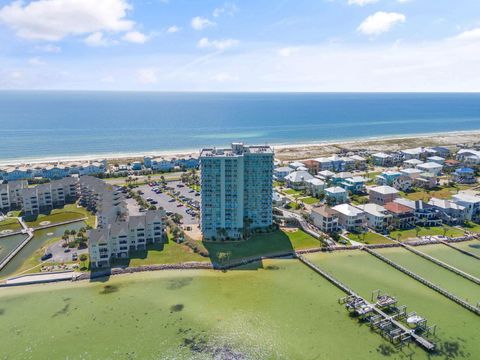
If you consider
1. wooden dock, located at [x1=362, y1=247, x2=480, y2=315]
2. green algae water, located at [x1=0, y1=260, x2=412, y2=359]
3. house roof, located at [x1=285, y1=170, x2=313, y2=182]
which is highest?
house roof, located at [x1=285, y1=170, x2=313, y2=182]

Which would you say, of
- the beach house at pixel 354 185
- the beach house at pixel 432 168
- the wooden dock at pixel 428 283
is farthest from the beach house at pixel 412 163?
the wooden dock at pixel 428 283

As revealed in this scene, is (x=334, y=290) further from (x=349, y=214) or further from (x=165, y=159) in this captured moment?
(x=165, y=159)

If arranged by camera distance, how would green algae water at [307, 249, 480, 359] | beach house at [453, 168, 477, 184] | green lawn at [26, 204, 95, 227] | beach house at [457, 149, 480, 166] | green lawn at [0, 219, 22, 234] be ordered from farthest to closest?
1. beach house at [457, 149, 480, 166]
2. beach house at [453, 168, 477, 184]
3. green lawn at [26, 204, 95, 227]
4. green lawn at [0, 219, 22, 234]
5. green algae water at [307, 249, 480, 359]

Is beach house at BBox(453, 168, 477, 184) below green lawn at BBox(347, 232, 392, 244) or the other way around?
the other way around

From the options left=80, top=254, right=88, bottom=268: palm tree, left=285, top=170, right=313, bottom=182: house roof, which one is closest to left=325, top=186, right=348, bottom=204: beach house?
left=285, top=170, right=313, bottom=182: house roof

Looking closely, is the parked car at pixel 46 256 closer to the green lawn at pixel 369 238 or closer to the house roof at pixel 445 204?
the green lawn at pixel 369 238

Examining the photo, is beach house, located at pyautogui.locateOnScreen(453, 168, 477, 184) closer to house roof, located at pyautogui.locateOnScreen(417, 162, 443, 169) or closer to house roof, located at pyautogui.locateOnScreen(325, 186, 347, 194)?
house roof, located at pyautogui.locateOnScreen(417, 162, 443, 169)
